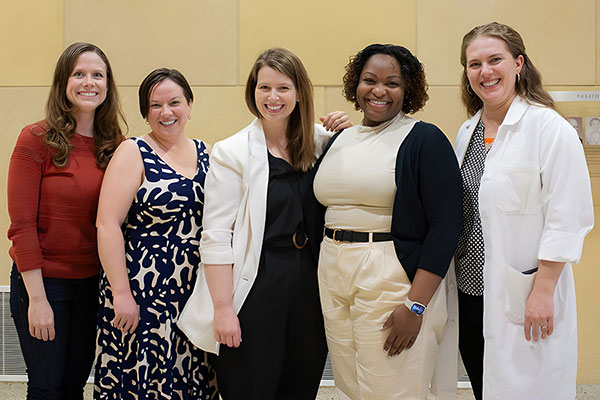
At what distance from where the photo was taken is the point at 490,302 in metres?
1.92

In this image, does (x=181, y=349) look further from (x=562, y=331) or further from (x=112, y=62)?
(x=112, y=62)

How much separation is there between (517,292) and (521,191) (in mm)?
359

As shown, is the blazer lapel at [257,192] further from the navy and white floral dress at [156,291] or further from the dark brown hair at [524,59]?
the dark brown hair at [524,59]

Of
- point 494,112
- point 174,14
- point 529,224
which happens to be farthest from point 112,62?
point 529,224

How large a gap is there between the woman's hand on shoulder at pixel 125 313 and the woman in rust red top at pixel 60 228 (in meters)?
0.25

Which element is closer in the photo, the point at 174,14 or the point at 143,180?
the point at 143,180

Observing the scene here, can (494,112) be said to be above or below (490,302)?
above

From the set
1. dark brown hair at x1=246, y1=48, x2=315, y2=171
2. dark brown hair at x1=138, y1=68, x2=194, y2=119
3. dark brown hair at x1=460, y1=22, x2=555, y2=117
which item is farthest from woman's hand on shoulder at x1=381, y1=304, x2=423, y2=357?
dark brown hair at x1=138, y1=68, x2=194, y2=119

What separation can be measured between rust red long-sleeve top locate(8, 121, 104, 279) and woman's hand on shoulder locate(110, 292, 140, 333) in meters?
0.26

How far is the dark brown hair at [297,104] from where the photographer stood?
2092 millimetres

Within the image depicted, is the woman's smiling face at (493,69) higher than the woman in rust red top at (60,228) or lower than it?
higher

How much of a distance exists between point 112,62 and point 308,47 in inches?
50.3

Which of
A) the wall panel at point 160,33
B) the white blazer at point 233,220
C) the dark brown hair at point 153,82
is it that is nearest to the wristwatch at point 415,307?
the white blazer at point 233,220

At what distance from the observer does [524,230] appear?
1889 mm
